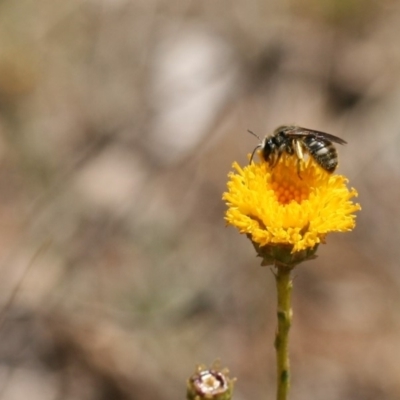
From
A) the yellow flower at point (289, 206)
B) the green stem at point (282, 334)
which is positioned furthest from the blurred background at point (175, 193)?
the green stem at point (282, 334)

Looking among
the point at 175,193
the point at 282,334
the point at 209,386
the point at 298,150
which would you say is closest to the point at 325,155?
the point at 298,150

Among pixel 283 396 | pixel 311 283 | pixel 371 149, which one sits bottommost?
pixel 283 396

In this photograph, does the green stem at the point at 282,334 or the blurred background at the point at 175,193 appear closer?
the green stem at the point at 282,334

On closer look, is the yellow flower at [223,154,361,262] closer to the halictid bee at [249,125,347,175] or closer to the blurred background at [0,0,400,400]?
the halictid bee at [249,125,347,175]

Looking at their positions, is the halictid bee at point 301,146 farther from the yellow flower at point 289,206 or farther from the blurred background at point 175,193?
the blurred background at point 175,193

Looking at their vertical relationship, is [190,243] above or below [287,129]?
above

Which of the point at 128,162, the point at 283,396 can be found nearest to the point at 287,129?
the point at 283,396

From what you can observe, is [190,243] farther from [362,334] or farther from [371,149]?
[371,149]

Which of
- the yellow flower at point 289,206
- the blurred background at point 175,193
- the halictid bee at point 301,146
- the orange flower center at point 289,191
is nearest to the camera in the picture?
the yellow flower at point 289,206
